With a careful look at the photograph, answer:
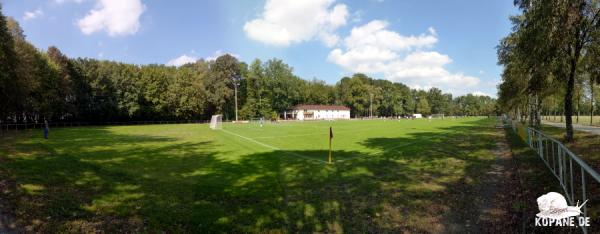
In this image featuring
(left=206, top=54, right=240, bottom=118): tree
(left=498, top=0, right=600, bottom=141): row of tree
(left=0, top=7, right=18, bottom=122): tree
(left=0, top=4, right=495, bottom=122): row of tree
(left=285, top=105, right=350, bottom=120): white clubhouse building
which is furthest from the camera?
(left=285, top=105, right=350, bottom=120): white clubhouse building

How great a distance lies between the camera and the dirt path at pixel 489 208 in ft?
20.3

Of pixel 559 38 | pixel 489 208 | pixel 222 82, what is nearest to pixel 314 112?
pixel 222 82

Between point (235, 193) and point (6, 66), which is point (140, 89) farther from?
point (235, 193)

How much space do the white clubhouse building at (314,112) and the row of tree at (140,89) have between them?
13.8 ft

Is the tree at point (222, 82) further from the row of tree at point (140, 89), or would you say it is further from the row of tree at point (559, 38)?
the row of tree at point (559, 38)

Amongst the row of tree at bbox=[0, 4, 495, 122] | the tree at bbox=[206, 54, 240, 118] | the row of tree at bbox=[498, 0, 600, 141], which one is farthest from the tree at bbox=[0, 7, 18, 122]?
the tree at bbox=[206, 54, 240, 118]

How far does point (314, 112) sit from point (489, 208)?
104124mm

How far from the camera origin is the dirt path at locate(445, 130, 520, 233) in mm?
6184

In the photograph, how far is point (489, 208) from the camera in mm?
7387

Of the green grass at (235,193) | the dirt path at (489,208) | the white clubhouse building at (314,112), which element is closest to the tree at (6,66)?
the green grass at (235,193)

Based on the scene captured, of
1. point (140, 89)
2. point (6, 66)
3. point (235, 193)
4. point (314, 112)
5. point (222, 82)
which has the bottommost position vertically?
point (235, 193)

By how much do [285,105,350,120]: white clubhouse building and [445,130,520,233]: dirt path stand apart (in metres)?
97.9

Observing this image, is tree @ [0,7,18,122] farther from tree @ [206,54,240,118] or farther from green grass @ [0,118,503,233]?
tree @ [206,54,240,118]

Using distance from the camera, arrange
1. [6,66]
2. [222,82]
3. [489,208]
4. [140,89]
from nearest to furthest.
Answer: [489,208] < [6,66] < [140,89] < [222,82]
